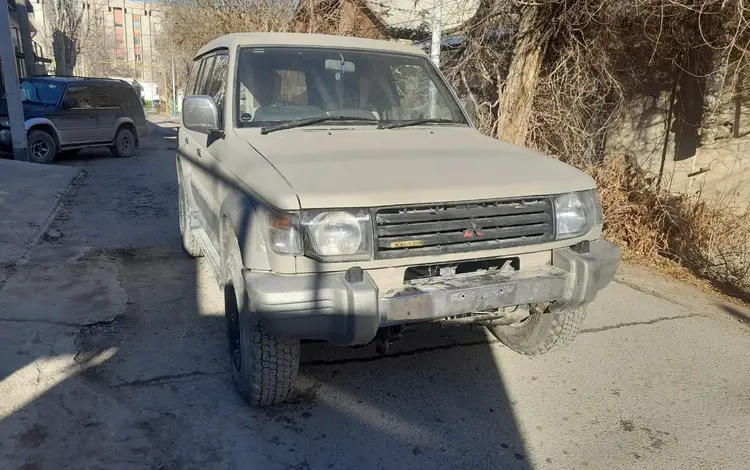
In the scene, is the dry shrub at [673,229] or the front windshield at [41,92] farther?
the front windshield at [41,92]

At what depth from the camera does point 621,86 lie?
288 inches

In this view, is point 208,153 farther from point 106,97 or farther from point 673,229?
point 106,97

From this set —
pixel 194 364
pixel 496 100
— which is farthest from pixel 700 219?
pixel 194 364

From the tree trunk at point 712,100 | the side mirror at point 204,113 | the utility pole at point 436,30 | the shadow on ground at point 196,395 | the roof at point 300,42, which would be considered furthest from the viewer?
the utility pole at point 436,30

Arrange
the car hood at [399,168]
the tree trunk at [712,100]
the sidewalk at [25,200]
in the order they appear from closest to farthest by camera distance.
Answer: the car hood at [399,168] < the sidewalk at [25,200] < the tree trunk at [712,100]

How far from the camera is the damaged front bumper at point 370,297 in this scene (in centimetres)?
254

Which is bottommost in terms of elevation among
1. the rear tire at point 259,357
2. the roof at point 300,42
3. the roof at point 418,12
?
the rear tire at point 259,357

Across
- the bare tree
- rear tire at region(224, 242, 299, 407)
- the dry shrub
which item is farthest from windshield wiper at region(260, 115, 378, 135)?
the bare tree

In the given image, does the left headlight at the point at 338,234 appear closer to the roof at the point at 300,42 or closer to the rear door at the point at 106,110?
the roof at the point at 300,42

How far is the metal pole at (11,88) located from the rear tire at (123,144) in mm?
2673

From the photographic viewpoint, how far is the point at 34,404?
312 cm

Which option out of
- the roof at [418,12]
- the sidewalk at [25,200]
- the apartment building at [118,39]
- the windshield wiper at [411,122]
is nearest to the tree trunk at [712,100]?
the roof at [418,12]

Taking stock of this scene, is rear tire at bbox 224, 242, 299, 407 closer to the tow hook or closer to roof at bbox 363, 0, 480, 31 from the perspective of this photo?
the tow hook

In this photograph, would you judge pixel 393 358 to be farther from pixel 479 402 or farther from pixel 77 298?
pixel 77 298
